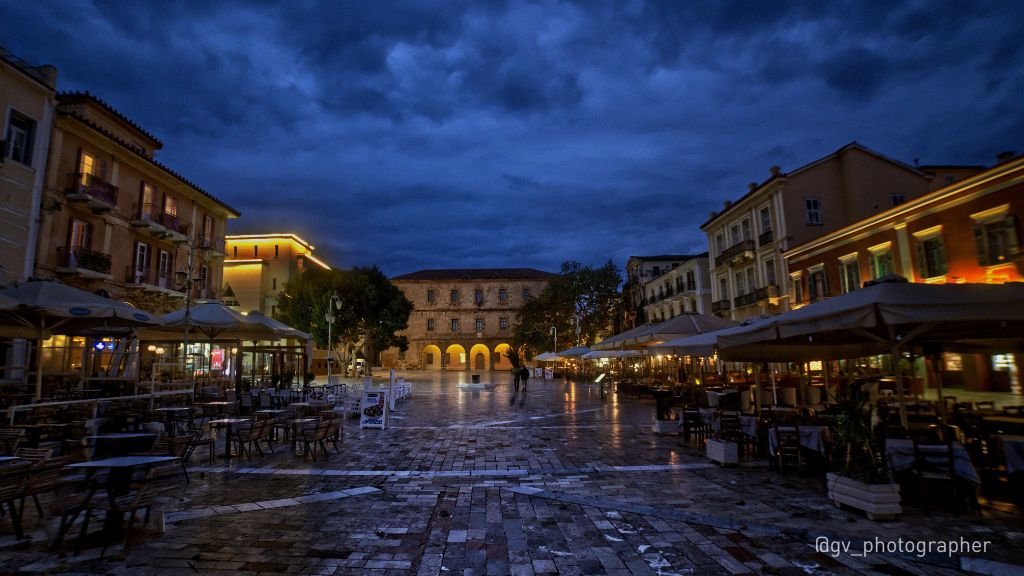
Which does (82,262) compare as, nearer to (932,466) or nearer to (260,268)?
Result: (932,466)

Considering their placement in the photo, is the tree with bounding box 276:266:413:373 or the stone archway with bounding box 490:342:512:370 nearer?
the tree with bounding box 276:266:413:373

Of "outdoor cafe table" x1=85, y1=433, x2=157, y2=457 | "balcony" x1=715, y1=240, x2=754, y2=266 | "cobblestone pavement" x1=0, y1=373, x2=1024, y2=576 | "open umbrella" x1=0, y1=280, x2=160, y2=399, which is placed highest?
"balcony" x1=715, y1=240, x2=754, y2=266

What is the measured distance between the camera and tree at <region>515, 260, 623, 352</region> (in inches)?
1737

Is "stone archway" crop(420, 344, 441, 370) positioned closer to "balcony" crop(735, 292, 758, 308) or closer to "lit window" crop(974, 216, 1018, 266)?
"balcony" crop(735, 292, 758, 308)

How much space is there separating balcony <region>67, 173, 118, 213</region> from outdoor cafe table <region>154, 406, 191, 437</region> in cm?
1176

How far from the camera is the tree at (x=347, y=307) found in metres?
32.3

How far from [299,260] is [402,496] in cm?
4059

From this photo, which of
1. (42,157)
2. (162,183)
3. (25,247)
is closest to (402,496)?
(25,247)

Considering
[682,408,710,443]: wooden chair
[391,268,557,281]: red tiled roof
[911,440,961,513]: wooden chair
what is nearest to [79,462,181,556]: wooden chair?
[911,440,961,513]: wooden chair

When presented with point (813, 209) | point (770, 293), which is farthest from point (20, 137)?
point (813, 209)

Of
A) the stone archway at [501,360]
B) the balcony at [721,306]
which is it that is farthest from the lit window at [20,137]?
the stone archway at [501,360]

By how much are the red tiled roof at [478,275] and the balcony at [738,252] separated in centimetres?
3198

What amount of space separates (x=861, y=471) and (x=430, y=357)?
185ft

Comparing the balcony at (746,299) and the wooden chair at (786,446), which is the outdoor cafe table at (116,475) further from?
the balcony at (746,299)
